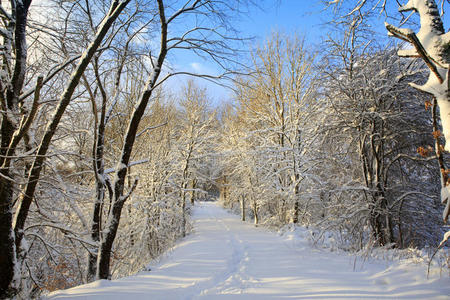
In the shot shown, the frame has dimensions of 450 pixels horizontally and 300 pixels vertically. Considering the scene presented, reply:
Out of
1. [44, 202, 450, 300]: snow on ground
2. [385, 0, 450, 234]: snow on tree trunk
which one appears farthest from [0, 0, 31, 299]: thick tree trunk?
[385, 0, 450, 234]: snow on tree trunk

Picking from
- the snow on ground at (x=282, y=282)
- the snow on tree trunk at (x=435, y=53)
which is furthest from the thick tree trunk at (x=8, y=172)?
the snow on tree trunk at (x=435, y=53)

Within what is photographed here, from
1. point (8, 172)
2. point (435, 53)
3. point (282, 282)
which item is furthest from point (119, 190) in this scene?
point (435, 53)

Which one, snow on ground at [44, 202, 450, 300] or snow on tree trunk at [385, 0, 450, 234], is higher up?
snow on tree trunk at [385, 0, 450, 234]

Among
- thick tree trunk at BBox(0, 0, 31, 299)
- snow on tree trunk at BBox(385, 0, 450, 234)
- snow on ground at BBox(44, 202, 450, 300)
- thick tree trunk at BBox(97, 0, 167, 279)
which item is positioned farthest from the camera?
thick tree trunk at BBox(97, 0, 167, 279)

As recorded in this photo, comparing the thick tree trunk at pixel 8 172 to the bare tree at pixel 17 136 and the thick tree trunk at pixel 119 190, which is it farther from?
the thick tree trunk at pixel 119 190

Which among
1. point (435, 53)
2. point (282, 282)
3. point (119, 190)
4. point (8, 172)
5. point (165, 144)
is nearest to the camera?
point (435, 53)

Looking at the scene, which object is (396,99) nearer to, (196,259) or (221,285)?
(221,285)

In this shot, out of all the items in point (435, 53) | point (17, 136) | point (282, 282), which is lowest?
point (282, 282)

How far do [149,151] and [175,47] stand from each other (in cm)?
→ 604

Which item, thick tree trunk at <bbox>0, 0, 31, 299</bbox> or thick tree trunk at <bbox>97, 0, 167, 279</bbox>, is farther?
thick tree trunk at <bbox>97, 0, 167, 279</bbox>

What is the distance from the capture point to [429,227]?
225 inches

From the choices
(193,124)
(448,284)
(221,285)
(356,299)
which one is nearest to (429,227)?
(448,284)

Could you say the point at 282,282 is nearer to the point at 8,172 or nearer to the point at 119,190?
the point at 119,190

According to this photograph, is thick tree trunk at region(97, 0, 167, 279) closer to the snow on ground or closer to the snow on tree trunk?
the snow on ground
